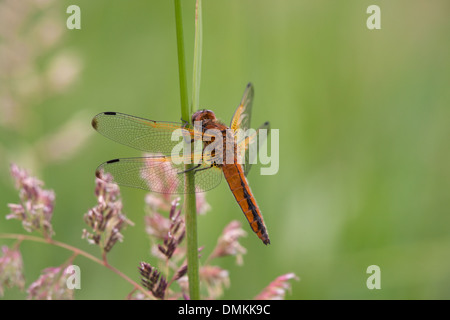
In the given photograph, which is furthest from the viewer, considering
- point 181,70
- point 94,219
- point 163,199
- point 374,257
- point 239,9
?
point 239,9

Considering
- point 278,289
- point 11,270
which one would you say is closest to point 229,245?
point 278,289

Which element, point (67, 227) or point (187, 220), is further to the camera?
point (67, 227)

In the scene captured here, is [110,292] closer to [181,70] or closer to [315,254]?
[315,254]

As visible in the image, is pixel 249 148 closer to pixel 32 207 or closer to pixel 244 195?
pixel 244 195

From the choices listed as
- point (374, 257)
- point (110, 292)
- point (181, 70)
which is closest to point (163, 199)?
point (181, 70)

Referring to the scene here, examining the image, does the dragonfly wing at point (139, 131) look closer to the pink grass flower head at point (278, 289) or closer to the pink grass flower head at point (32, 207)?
the pink grass flower head at point (32, 207)

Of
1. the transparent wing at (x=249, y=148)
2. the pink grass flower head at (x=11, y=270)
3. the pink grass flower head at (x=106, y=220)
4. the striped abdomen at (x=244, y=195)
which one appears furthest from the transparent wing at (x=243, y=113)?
the pink grass flower head at (x=11, y=270)

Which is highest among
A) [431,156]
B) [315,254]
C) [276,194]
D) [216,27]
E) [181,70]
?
[216,27]
